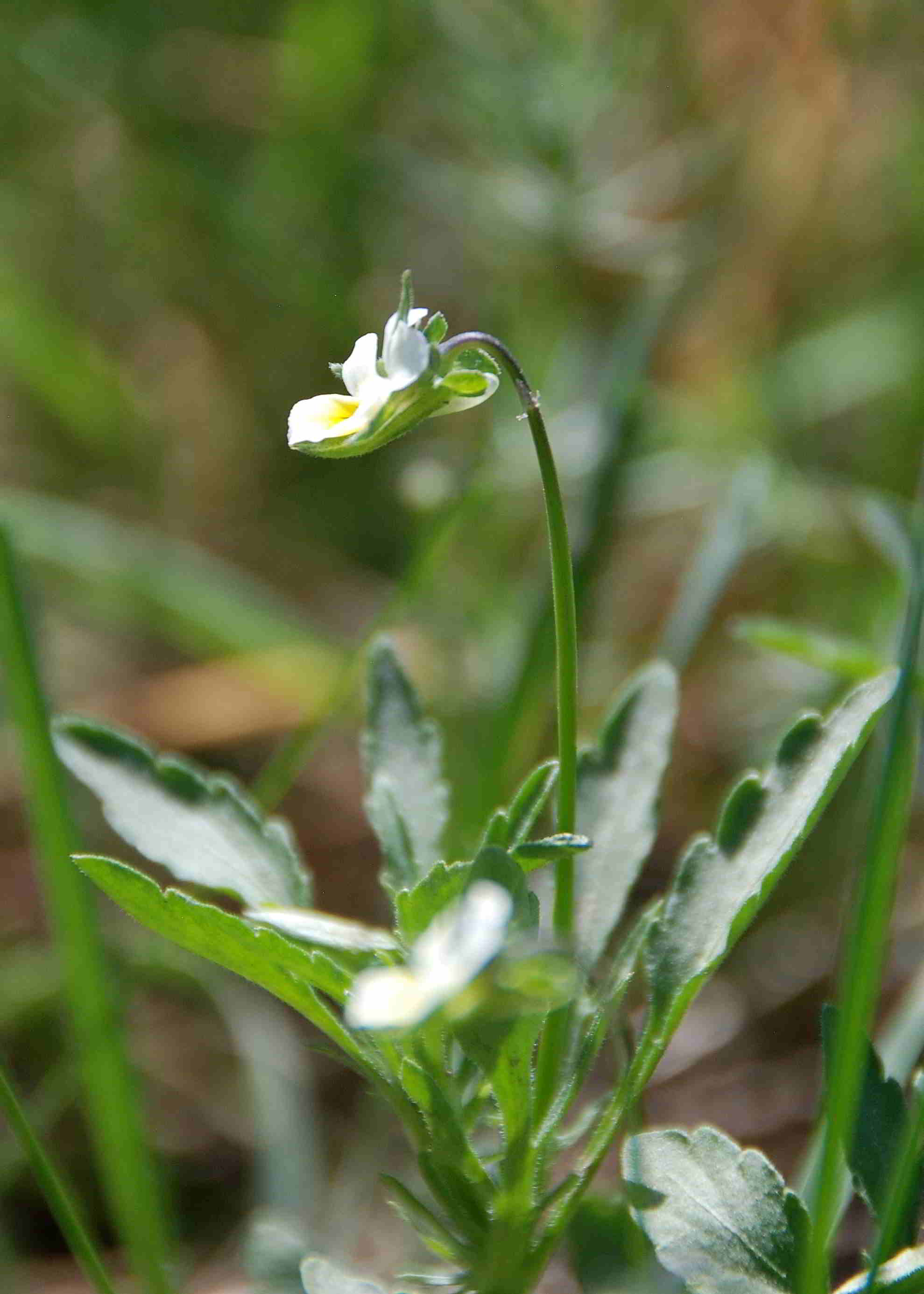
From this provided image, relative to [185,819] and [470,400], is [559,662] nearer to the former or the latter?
[470,400]

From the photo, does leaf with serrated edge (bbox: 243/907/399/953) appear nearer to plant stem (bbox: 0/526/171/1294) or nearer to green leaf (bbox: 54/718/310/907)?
green leaf (bbox: 54/718/310/907)

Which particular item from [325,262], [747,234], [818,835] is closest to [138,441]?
[325,262]

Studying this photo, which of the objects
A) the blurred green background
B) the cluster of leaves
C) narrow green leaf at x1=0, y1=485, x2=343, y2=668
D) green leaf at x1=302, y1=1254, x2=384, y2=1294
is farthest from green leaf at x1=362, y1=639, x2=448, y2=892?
narrow green leaf at x1=0, y1=485, x2=343, y2=668

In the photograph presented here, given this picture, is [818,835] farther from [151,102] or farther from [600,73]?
[151,102]

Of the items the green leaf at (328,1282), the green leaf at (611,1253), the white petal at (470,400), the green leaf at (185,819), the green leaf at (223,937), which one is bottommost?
the green leaf at (328,1282)

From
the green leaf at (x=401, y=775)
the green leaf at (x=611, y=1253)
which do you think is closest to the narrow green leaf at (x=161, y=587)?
the green leaf at (x=401, y=775)

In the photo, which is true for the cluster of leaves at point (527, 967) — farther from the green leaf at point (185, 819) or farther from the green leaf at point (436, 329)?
the green leaf at point (436, 329)
